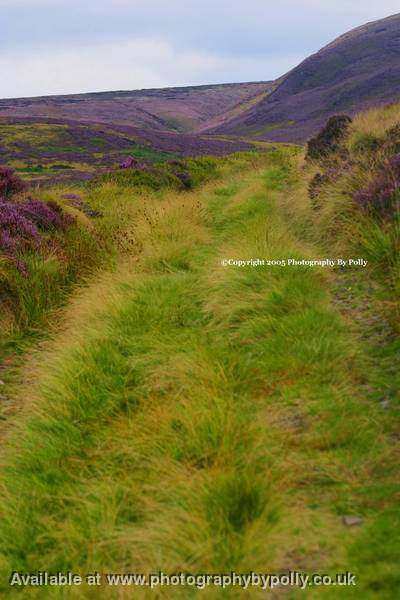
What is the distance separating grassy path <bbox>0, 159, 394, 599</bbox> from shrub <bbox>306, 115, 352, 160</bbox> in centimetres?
817

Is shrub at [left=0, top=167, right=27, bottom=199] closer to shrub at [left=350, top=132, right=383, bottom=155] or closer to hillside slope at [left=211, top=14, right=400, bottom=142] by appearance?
shrub at [left=350, top=132, right=383, bottom=155]

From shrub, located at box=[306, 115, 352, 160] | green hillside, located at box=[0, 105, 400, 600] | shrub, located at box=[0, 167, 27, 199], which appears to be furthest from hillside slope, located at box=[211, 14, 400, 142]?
green hillside, located at box=[0, 105, 400, 600]

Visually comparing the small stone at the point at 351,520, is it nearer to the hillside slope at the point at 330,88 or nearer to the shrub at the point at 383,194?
the shrub at the point at 383,194

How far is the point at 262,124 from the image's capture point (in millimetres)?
79062

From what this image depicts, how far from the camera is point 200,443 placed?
320 centimetres

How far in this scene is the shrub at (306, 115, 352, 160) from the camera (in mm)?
13160

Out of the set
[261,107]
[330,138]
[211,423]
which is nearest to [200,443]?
[211,423]

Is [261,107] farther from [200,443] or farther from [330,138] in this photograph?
[200,443]

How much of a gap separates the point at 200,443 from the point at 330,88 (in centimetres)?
8072

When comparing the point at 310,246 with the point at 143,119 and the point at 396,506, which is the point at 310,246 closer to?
the point at 396,506

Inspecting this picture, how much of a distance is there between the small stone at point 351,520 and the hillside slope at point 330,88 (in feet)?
183

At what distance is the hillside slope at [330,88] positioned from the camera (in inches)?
2457

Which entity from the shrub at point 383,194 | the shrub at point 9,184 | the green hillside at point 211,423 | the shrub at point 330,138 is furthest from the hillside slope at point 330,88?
the green hillside at point 211,423

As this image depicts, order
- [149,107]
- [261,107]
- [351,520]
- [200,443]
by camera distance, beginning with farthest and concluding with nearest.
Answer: [149,107]
[261,107]
[200,443]
[351,520]
